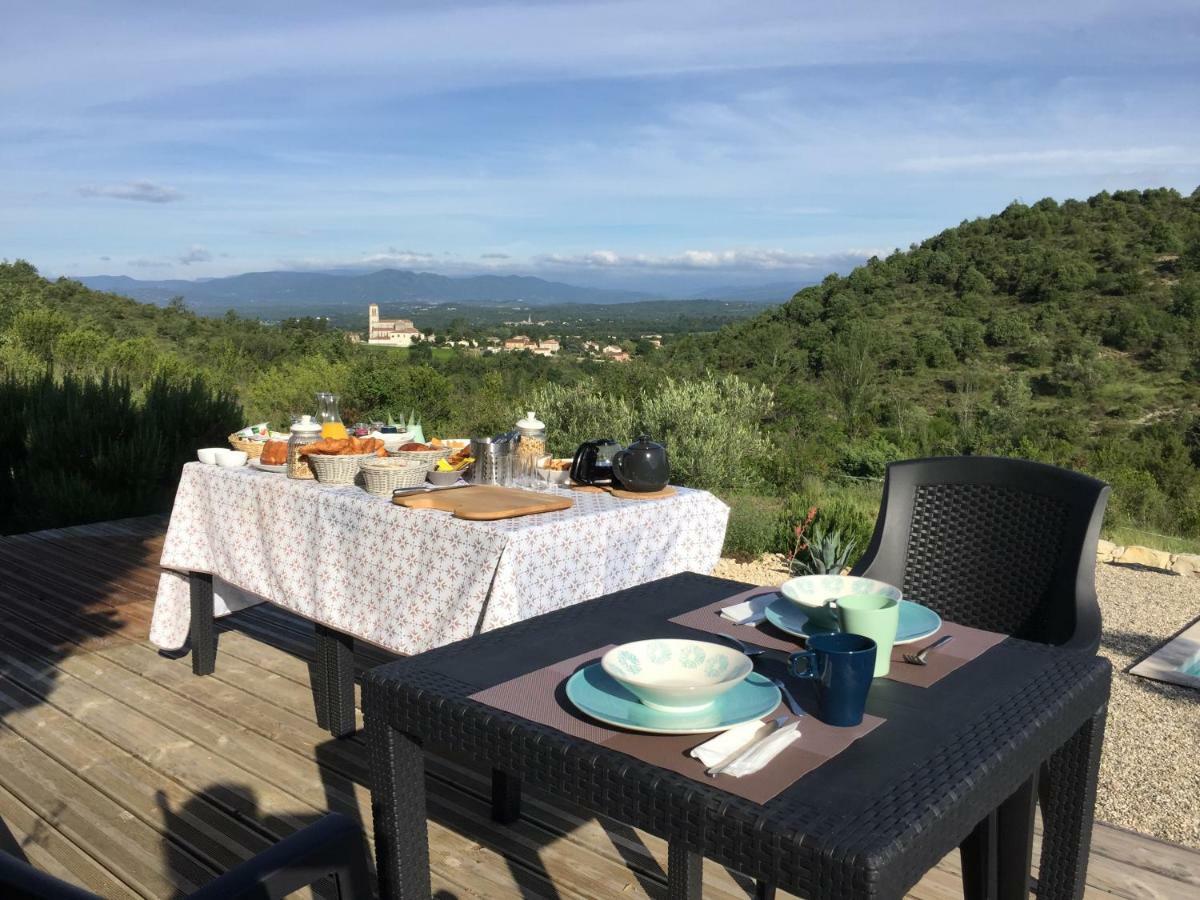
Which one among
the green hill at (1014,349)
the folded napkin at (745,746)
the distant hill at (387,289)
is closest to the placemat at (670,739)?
the folded napkin at (745,746)

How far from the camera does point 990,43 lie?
73.5 feet

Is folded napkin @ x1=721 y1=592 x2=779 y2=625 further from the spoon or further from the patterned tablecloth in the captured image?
the patterned tablecloth

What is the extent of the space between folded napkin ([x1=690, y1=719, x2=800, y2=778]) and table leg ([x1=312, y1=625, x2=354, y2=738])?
178 cm

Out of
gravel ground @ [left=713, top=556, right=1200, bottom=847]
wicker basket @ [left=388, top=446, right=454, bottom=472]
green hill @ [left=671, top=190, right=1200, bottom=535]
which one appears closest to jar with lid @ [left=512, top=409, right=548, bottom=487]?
wicker basket @ [left=388, top=446, right=454, bottom=472]

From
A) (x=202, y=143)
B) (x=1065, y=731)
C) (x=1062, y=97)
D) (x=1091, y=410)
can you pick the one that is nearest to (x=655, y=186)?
(x=1062, y=97)

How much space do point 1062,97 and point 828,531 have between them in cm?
2677

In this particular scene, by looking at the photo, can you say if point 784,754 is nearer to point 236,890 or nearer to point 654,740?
point 654,740

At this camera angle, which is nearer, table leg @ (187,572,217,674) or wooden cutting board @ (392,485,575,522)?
wooden cutting board @ (392,485,575,522)

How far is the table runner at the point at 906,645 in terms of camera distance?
4.13 feet

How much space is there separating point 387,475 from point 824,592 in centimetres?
134

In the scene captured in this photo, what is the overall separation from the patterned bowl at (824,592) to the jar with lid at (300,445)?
1642mm

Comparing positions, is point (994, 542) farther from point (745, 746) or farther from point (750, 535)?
point (750, 535)

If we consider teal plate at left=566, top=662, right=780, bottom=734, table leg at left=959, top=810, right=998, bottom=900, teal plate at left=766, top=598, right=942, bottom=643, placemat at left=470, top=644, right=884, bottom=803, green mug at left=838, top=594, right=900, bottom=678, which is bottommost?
table leg at left=959, top=810, right=998, bottom=900

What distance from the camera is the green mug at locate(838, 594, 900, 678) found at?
120 cm
